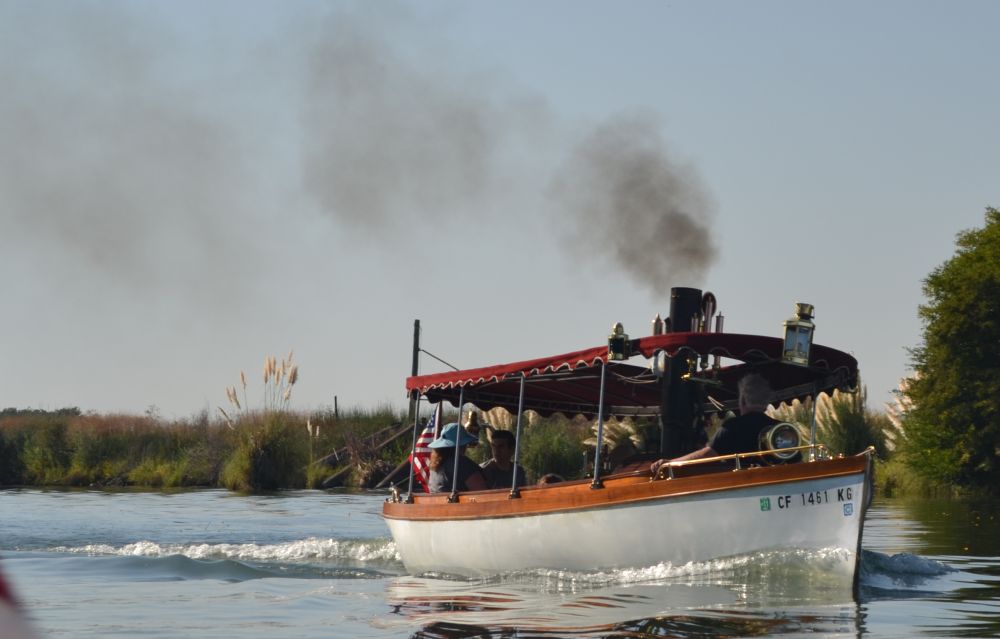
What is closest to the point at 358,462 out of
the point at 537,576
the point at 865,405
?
the point at 865,405

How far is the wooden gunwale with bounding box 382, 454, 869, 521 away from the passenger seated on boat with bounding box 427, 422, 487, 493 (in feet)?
0.80

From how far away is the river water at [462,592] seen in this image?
9055mm

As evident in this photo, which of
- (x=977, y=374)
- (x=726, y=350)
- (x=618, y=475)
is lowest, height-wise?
(x=618, y=475)

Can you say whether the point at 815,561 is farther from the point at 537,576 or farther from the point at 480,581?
the point at 480,581

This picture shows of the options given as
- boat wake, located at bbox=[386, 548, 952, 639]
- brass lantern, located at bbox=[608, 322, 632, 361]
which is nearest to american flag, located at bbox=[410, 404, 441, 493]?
boat wake, located at bbox=[386, 548, 952, 639]

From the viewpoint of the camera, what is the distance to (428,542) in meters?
13.5

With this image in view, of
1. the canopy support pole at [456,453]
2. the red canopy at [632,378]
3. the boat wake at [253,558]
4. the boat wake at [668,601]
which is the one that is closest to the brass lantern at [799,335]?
the red canopy at [632,378]

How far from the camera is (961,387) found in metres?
29.3

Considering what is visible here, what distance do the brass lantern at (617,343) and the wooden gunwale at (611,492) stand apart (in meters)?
0.97

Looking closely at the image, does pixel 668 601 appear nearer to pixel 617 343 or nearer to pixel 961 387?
pixel 617 343

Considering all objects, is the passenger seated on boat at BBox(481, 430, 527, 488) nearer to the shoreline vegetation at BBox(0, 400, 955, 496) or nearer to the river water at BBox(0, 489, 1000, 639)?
the river water at BBox(0, 489, 1000, 639)

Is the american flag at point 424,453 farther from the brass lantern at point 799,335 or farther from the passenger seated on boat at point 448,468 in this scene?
the brass lantern at point 799,335

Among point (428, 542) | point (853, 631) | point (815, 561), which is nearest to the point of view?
point (853, 631)

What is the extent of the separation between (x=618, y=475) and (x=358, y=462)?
22.3m
